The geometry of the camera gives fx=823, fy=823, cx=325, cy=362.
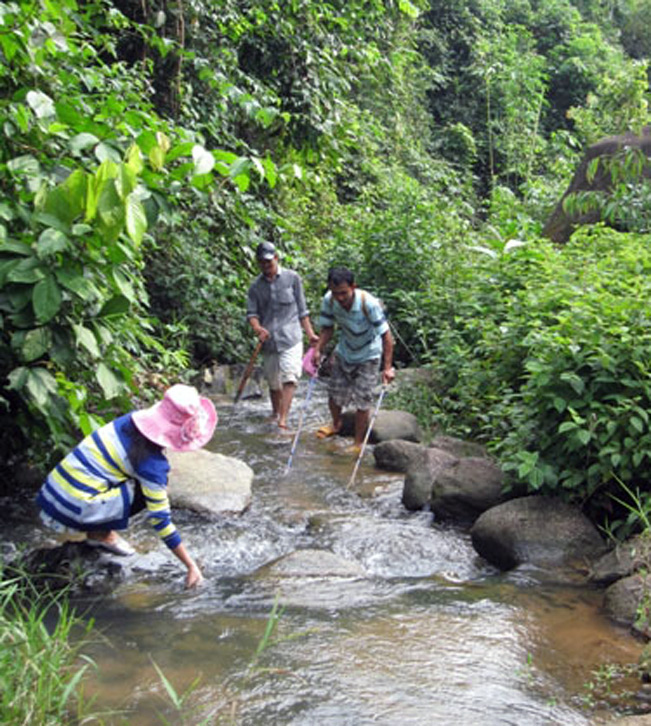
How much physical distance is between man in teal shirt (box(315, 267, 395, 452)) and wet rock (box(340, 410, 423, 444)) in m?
0.29

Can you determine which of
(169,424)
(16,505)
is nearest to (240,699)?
(169,424)

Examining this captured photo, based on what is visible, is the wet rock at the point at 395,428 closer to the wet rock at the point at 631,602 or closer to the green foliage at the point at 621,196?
the green foliage at the point at 621,196

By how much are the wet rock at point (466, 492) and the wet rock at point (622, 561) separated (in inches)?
42.9

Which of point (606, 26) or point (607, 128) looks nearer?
point (607, 128)

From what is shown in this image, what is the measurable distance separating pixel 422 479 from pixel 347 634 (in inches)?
92.3

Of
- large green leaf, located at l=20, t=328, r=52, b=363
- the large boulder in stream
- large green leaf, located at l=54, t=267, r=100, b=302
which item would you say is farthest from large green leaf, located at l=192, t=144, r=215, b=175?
the large boulder in stream

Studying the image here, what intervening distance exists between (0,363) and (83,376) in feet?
2.18

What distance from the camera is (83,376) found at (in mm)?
5129

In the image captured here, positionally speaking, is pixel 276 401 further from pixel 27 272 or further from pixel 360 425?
pixel 27 272

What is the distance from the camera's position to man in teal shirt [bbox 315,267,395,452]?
727cm

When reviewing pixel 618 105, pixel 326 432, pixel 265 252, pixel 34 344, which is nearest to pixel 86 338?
pixel 34 344

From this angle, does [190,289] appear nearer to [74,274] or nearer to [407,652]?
[74,274]

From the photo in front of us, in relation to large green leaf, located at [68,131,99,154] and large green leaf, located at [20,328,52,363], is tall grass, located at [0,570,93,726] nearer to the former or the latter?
large green leaf, located at [20,328,52,363]

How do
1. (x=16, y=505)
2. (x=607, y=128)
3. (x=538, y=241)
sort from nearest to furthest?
1. (x=16, y=505)
2. (x=538, y=241)
3. (x=607, y=128)
